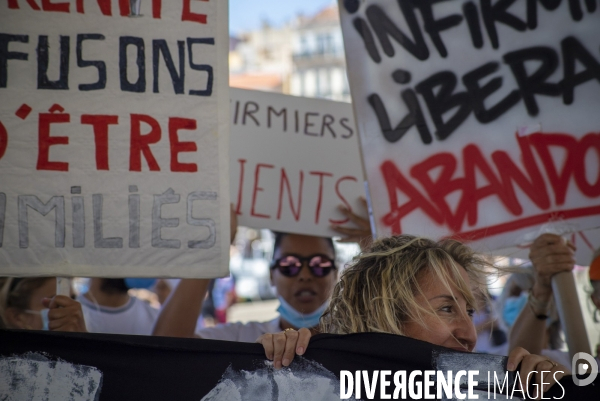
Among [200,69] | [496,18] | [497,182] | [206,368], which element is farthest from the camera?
[496,18]

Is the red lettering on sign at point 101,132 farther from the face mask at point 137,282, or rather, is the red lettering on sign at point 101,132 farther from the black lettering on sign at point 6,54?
the face mask at point 137,282

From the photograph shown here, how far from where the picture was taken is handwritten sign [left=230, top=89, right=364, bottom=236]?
3.68m

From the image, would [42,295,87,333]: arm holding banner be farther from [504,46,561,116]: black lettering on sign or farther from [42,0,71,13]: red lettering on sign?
[504,46,561,116]: black lettering on sign

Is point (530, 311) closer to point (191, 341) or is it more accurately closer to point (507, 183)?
point (507, 183)

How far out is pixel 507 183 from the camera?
114 inches

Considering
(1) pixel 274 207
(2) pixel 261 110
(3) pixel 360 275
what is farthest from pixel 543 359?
(2) pixel 261 110

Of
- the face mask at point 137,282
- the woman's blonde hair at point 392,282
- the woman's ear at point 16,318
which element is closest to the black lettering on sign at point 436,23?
the woman's blonde hair at point 392,282

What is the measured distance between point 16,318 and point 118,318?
2.08 ft

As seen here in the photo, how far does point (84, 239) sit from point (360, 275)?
3.00ft

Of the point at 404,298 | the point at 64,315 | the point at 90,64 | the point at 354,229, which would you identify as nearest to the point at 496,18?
the point at 354,229

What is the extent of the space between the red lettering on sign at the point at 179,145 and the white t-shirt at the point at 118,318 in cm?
128

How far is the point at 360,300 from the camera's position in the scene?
2041mm

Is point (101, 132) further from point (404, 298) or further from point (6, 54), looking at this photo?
point (404, 298)

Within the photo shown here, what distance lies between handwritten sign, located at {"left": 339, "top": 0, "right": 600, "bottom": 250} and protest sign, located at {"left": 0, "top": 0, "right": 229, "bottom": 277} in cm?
76
